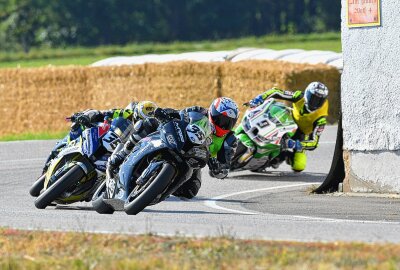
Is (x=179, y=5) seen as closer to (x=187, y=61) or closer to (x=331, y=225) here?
(x=187, y=61)

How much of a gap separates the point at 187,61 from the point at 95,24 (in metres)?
47.3

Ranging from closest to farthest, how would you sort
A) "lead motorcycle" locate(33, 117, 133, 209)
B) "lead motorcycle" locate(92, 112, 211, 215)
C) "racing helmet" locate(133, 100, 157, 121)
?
"lead motorcycle" locate(92, 112, 211, 215) → "racing helmet" locate(133, 100, 157, 121) → "lead motorcycle" locate(33, 117, 133, 209)

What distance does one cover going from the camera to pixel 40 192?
1516 cm

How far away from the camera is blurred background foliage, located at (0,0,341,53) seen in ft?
248

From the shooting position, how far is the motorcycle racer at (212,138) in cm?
1319

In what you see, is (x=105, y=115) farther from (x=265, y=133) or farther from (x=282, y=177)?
(x=282, y=177)

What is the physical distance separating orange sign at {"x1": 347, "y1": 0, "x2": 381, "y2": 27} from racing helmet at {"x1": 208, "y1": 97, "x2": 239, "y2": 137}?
1.85m

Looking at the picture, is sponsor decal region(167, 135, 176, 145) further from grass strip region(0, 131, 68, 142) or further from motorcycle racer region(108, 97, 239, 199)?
grass strip region(0, 131, 68, 142)

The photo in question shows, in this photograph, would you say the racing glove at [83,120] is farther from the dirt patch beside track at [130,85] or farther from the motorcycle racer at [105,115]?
the dirt patch beside track at [130,85]

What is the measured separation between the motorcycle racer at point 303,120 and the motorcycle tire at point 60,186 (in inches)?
195

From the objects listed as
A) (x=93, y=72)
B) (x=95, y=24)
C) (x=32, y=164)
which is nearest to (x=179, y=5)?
(x=95, y=24)

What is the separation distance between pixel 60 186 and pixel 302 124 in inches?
238

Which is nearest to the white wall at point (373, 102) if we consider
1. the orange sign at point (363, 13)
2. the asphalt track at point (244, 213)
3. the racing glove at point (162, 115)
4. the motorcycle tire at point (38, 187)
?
the orange sign at point (363, 13)

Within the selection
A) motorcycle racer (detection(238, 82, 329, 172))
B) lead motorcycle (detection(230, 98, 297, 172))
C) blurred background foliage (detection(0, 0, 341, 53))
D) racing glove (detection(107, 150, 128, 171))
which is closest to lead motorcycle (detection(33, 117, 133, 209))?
racing glove (detection(107, 150, 128, 171))
